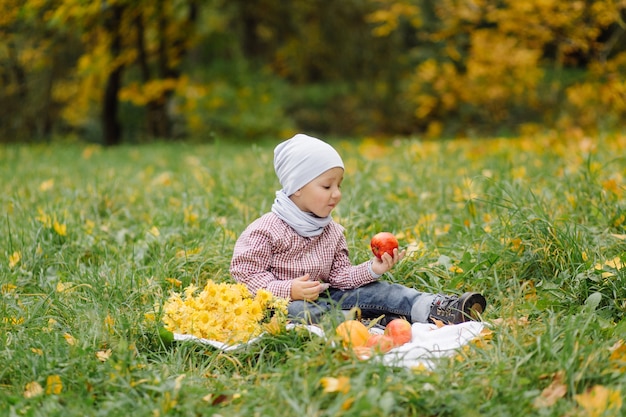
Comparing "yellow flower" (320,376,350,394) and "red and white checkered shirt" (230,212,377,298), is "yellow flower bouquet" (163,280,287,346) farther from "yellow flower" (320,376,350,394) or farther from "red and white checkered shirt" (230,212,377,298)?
"yellow flower" (320,376,350,394)

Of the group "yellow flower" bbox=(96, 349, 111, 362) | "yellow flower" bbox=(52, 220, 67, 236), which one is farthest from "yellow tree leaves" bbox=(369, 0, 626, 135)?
"yellow flower" bbox=(96, 349, 111, 362)

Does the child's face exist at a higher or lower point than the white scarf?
higher

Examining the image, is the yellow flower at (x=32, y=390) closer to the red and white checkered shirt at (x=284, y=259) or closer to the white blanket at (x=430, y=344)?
the red and white checkered shirt at (x=284, y=259)

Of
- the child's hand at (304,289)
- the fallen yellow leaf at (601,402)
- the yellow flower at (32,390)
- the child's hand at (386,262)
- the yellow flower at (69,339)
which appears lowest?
the fallen yellow leaf at (601,402)

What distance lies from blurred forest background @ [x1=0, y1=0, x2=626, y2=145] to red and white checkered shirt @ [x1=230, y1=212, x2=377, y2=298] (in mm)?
5129

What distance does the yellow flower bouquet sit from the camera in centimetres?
256

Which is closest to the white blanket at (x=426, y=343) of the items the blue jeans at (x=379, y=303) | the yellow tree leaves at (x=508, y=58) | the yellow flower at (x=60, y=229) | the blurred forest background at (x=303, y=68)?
the blue jeans at (x=379, y=303)

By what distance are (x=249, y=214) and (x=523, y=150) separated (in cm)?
330

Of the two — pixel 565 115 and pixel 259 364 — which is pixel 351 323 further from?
pixel 565 115

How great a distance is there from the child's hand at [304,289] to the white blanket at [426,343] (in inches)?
7.0

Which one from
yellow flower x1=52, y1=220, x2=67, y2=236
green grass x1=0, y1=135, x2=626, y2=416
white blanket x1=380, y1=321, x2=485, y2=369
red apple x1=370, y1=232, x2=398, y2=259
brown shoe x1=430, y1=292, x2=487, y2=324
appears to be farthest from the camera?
yellow flower x1=52, y1=220, x2=67, y2=236

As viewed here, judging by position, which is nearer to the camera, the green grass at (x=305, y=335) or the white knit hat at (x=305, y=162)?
the green grass at (x=305, y=335)

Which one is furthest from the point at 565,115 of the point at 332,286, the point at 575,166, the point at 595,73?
the point at 332,286

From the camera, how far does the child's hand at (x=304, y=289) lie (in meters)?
2.74
